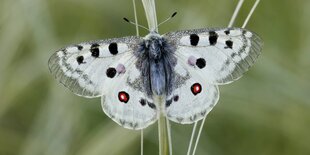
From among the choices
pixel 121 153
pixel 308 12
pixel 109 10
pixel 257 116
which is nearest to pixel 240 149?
pixel 257 116

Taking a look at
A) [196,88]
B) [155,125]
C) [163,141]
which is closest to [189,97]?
[196,88]

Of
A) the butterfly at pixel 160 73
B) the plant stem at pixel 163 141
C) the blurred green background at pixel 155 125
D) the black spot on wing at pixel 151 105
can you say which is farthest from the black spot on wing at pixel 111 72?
the blurred green background at pixel 155 125

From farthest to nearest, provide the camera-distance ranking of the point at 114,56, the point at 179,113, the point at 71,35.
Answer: the point at 71,35 → the point at 114,56 → the point at 179,113

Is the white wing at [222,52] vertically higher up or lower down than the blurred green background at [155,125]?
higher up

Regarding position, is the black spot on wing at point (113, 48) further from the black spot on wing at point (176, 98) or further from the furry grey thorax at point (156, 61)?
the black spot on wing at point (176, 98)

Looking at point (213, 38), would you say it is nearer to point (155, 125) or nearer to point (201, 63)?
point (201, 63)

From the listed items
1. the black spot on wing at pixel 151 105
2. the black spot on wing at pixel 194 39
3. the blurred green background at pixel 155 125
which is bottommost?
the blurred green background at pixel 155 125

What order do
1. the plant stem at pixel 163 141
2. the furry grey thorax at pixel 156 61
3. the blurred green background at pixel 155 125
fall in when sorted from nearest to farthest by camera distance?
the plant stem at pixel 163 141, the furry grey thorax at pixel 156 61, the blurred green background at pixel 155 125

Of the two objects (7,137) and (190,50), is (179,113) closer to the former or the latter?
(190,50)
